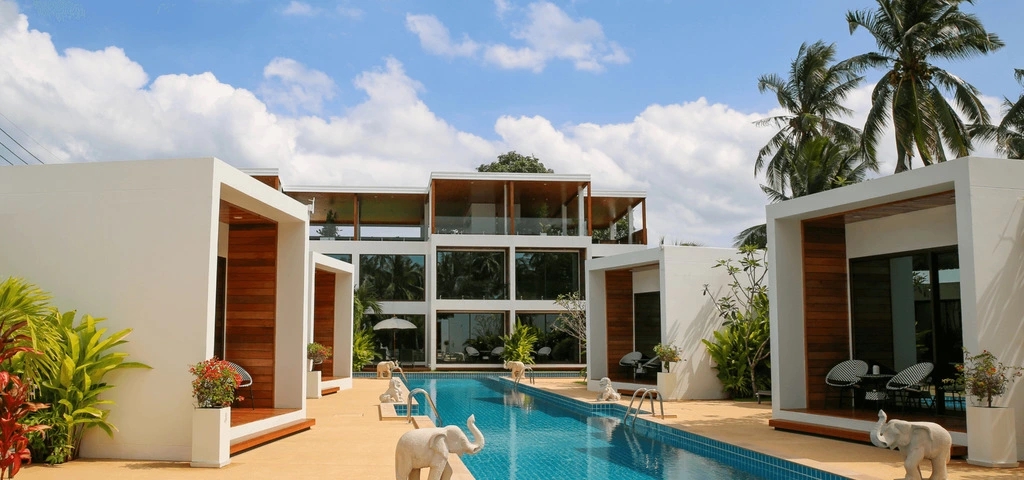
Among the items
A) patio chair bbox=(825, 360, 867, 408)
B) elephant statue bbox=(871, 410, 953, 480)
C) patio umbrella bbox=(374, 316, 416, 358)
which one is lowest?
elephant statue bbox=(871, 410, 953, 480)

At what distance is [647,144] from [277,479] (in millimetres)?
22332

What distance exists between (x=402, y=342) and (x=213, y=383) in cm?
2055

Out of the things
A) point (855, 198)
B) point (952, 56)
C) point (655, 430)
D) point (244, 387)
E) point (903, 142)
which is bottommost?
point (655, 430)

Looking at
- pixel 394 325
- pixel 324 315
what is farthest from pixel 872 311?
pixel 394 325

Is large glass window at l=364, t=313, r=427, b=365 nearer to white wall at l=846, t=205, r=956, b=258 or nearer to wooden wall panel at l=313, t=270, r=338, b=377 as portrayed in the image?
wooden wall panel at l=313, t=270, r=338, b=377

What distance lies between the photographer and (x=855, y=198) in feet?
32.1

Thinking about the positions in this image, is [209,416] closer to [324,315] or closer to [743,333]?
[743,333]

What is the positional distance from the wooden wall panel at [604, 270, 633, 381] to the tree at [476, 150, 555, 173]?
81.5ft

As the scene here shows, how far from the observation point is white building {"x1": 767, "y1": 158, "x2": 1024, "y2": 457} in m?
8.45

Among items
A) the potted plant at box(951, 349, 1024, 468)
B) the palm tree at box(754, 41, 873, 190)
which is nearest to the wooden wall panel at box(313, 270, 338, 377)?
the potted plant at box(951, 349, 1024, 468)

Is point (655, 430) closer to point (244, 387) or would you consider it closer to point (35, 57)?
point (244, 387)

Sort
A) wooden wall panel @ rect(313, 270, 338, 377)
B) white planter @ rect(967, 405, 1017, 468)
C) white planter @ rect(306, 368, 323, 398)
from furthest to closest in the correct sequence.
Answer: wooden wall panel @ rect(313, 270, 338, 377) < white planter @ rect(306, 368, 323, 398) < white planter @ rect(967, 405, 1017, 468)

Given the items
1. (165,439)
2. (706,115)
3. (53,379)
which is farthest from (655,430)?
(706,115)

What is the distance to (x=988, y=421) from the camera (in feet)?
26.2
